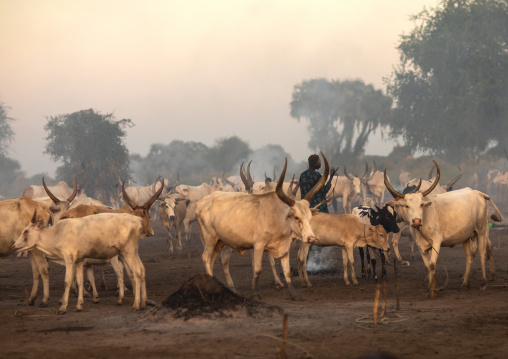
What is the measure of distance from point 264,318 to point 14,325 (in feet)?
10.9

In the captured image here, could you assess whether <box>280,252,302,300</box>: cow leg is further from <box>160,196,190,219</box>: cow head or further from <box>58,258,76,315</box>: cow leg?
A: <box>160,196,190,219</box>: cow head

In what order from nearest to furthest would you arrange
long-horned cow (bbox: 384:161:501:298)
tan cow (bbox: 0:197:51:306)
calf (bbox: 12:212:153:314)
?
1. calf (bbox: 12:212:153:314)
2. long-horned cow (bbox: 384:161:501:298)
3. tan cow (bbox: 0:197:51:306)

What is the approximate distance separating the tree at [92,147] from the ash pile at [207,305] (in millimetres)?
37902

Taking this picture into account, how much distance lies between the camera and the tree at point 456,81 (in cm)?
4197

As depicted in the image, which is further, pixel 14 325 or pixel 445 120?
pixel 445 120

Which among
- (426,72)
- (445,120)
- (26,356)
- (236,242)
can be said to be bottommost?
(26,356)

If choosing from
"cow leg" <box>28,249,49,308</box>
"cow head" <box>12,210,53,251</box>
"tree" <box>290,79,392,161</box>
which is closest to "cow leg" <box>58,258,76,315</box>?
"cow head" <box>12,210,53,251</box>

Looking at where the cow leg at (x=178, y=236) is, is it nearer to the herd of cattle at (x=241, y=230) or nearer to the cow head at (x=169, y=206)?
the cow head at (x=169, y=206)

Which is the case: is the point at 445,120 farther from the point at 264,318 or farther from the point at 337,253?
the point at 264,318

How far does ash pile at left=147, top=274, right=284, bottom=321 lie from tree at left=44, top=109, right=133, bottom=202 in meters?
37.9

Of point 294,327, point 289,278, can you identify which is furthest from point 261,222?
point 294,327

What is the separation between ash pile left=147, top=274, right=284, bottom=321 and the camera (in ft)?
29.6

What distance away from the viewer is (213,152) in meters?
93.3

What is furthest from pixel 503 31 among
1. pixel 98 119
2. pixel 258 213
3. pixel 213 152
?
pixel 213 152
